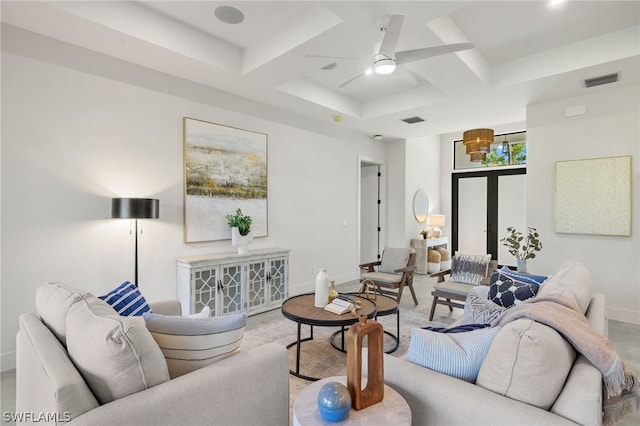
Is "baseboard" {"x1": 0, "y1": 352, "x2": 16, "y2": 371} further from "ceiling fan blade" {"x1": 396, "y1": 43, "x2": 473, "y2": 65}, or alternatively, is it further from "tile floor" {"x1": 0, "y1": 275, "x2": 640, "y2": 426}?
"ceiling fan blade" {"x1": 396, "y1": 43, "x2": 473, "y2": 65}

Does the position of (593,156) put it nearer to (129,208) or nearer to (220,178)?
(220,178)

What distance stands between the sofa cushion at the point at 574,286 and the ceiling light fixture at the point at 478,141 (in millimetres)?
2080

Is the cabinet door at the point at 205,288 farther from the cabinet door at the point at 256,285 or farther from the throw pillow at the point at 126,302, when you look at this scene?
the throw pillow at the point at 126,302

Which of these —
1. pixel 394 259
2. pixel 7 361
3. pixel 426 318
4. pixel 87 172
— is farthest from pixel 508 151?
pixel 7 361

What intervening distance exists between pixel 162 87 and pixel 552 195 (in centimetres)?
516

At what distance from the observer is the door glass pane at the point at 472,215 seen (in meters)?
7.34

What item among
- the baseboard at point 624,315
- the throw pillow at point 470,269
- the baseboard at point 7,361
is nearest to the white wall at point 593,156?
the baseboard at point 624,315

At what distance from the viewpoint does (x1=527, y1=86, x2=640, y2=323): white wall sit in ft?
12.8

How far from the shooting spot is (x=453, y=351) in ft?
4.55

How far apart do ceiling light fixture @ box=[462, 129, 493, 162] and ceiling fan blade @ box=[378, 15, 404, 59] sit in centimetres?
219

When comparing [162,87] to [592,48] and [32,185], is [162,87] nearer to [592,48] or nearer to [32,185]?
[32,185]

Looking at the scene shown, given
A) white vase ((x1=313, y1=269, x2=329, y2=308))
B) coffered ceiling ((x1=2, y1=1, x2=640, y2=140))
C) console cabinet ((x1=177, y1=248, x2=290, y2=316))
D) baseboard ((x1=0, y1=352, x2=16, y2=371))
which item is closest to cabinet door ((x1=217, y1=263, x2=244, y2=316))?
console cabinet ((x1=177, y1=248, x2=290, y2=316))

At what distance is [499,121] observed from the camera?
5402mm

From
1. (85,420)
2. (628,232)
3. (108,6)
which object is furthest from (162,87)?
(628,232)
